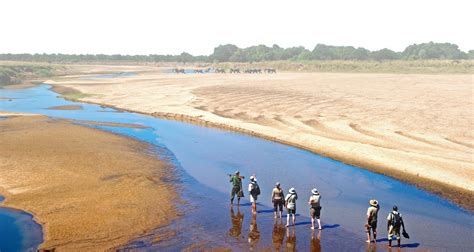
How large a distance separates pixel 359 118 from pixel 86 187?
2714 cm

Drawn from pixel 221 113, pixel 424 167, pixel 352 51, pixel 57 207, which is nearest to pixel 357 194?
pixel 424 167

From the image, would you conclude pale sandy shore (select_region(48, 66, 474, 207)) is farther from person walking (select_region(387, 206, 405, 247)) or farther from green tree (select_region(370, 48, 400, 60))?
green tree (select_region(370, 48, 400, 60))

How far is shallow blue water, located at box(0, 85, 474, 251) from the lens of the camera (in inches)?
587

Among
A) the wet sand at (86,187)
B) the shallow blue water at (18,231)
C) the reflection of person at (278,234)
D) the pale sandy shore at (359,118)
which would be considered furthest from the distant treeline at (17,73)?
the reflection of person at (278,234)

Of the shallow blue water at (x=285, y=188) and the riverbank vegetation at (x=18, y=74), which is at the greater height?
the riverbank vegetation at (x=18, y=74)

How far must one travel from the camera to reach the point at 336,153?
28062mm

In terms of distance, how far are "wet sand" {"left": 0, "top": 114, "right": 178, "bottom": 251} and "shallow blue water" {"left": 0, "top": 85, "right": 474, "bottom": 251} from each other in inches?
44.3

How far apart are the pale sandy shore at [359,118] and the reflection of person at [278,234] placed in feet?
30.9

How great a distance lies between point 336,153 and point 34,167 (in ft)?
62.2

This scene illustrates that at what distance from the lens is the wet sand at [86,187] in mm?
15184

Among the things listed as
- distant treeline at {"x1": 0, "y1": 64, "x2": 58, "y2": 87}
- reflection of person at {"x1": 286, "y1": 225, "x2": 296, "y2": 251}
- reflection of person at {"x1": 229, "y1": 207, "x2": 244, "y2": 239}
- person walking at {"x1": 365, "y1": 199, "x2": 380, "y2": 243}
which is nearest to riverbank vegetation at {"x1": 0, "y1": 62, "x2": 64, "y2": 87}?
distant treeline at {"x1": 0, "y1": 64, "x2": 58, "y2": 87}

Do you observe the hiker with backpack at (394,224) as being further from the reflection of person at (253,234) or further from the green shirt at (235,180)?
the green shirt at (235,180)

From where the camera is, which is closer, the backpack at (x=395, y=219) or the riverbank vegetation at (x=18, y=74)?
the backpack at (x=395, y=219)

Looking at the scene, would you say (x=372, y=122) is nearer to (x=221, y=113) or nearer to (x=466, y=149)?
(x=466, y=149)
